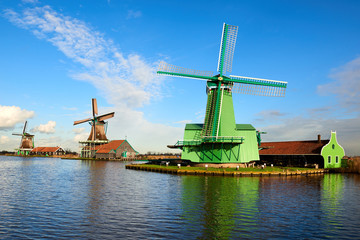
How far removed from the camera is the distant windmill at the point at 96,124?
9156 centimetres

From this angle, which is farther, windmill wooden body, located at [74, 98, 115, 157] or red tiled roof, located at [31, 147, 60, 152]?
red tiled roof, located at [31, 147, 60, 152]

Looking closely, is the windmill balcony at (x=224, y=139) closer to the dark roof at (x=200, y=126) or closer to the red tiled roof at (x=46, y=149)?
the dark roof at (x=200, y=126)

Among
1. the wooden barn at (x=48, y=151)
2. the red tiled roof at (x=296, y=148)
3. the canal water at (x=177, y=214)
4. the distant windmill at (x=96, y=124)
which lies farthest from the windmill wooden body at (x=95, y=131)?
the canal water at (x=177, y=214)

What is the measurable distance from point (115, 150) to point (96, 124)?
36.4 feet

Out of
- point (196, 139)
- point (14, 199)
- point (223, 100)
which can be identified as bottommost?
point (14, 199)

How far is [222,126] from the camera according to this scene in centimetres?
4119

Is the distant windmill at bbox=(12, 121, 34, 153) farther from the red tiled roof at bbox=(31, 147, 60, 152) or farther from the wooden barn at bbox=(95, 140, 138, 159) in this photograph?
the wooden barn at bbox=(95, 140, 138, 159)

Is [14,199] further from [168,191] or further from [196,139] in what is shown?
[196,139]

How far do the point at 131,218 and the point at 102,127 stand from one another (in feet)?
272

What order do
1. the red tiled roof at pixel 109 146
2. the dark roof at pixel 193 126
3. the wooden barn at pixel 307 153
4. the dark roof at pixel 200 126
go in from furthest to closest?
the red tiled roof at pixel 109 146 → the wooden barn at pixel 307 153 → the dark roof at pixel 193 126 → the dark roof at pixel 200 126

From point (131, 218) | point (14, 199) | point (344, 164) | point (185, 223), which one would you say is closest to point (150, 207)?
point (131, 218)

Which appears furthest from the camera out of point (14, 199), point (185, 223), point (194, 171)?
point (194, 171)

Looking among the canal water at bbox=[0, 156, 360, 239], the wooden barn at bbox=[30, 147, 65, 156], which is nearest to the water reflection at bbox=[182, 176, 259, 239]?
the canal water at bbox=[0, 156, 360, 239]

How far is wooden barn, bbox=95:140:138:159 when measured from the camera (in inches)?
3512
